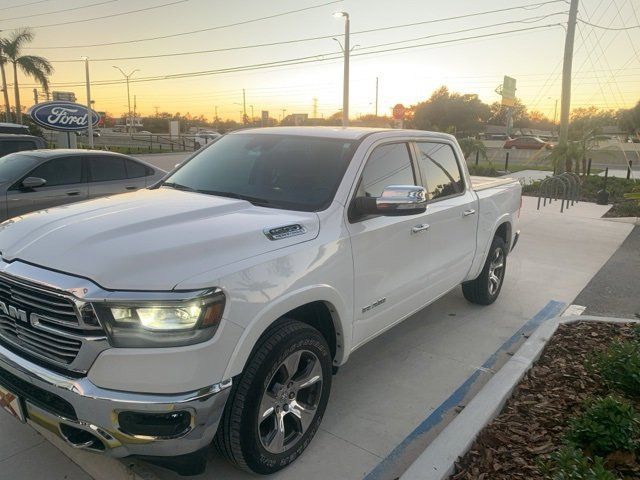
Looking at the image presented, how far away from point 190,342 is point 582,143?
18.3 meters

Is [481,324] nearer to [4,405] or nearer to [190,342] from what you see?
[190,342]

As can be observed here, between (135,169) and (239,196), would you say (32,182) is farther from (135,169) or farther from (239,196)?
(239,196)

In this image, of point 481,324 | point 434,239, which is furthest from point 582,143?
point 434,239

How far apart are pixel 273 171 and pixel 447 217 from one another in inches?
63.9

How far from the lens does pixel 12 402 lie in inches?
102

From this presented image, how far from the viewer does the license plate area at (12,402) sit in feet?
8.37

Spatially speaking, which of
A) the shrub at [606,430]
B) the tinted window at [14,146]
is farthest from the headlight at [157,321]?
the tinted window at [14,146]

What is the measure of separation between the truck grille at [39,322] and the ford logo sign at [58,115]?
17525mm

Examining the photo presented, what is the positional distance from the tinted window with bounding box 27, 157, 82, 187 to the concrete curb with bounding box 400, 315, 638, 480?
266 inches

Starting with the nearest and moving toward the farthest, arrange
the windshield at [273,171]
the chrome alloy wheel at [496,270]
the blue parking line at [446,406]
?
the blue parking line at [446,406] < the windshield at [273,171] < the chrome alloy wheel at [496,270]

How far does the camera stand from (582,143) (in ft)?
57.9

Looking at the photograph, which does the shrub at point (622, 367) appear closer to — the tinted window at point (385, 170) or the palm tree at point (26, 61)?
the tinted window at point (385, 170)

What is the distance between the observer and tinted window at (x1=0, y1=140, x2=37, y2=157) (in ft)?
29.3

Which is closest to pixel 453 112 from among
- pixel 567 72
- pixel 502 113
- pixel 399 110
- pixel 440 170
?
pixel 502 113
